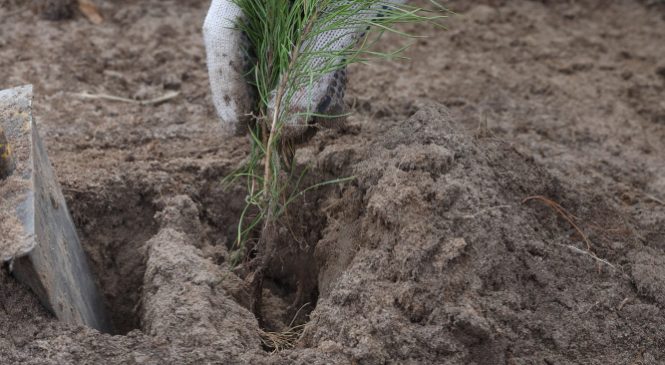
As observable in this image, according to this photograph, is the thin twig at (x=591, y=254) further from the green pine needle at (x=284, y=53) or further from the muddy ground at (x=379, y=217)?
the green pine needle at (x=284, y=53)

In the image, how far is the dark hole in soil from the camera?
228 cm

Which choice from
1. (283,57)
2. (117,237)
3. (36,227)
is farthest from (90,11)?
(36,227)

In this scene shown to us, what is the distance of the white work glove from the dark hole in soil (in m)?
0.37

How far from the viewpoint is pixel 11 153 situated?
1.87m

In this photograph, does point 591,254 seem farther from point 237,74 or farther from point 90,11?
point 90,11

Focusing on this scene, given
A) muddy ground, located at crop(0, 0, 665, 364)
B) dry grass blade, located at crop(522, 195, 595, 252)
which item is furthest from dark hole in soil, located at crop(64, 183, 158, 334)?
dry grass blade, located at crop(522, 195, 595, 252)

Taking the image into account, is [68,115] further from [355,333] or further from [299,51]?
[355,333]

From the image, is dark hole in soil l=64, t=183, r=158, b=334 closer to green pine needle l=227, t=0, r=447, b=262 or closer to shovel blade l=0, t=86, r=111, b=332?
shovel blade l=0, t=86, r=111, b=332

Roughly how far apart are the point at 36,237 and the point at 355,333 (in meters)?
0.71

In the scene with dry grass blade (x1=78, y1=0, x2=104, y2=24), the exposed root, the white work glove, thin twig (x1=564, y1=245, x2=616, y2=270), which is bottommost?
the exposed root

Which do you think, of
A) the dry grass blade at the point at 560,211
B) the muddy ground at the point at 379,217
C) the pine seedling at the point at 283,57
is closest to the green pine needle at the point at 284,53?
the pine seedling at the point at 283,57

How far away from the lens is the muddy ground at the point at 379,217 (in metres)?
1.81

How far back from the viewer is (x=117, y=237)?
7.67 feet

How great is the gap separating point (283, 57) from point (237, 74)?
0.18 metres
